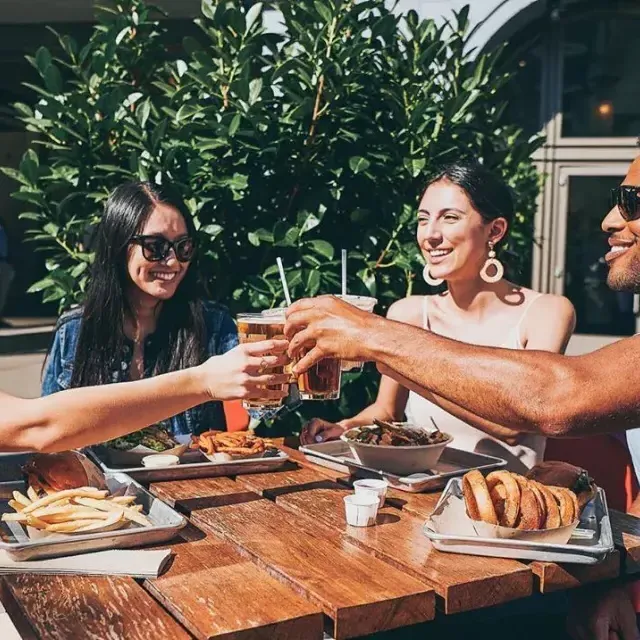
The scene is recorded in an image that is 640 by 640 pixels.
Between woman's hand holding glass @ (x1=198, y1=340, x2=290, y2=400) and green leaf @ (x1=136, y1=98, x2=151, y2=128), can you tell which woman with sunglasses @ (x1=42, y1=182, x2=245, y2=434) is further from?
woman's hand holding glass @ (x1=198, y1=340, x2=290, y2=400)

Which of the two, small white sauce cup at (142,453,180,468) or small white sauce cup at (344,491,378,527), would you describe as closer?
small white sauce cup at (344,491,378,527)

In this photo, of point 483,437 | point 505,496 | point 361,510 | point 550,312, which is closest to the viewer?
point 505,496

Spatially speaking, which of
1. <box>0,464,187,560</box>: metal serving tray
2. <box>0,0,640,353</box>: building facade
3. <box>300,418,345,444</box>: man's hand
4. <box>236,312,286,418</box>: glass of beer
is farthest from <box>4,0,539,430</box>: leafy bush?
<box>0,0,640,353</box>: building facade

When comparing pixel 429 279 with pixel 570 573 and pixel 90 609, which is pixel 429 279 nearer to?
pixel 570 573

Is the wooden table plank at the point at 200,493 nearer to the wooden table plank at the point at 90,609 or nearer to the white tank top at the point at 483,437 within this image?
the wooden table plank at the point at 90,609

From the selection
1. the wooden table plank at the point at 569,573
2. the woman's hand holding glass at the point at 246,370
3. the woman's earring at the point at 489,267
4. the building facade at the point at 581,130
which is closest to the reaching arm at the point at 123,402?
the woman's hand holding glass at the point at 246,370

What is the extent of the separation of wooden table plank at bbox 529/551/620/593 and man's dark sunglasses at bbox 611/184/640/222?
972 millimetres

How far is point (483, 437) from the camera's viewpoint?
10.7 feet

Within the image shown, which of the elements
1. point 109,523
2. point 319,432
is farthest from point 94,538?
point 319,432

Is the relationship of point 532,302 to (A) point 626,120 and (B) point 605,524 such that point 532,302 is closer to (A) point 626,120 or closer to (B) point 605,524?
(B) point 605,524

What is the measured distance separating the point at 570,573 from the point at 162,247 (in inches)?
88.0

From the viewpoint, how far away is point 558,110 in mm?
9148

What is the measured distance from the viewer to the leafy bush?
13.6ft

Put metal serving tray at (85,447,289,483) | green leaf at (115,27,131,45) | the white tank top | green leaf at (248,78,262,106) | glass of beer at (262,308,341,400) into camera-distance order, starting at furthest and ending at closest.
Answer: green leaf at (115,27,131,45) < green leaf at (248,78,262,106) < the white tank top < metal serving tray at (85,447,289,483) < glass of beer at (262,308,341,400)
